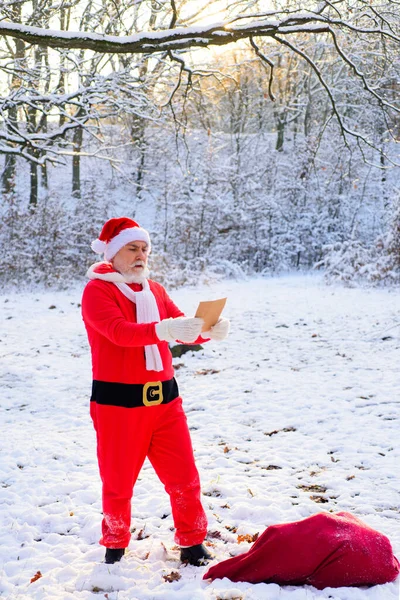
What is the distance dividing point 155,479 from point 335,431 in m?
1.79

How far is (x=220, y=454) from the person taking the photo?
4555 millimetres

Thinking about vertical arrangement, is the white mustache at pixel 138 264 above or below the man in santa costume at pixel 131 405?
above

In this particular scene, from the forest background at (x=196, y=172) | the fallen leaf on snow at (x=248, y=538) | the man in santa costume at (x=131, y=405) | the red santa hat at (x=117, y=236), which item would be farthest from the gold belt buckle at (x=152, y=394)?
the forest background at (x=196, y=172)

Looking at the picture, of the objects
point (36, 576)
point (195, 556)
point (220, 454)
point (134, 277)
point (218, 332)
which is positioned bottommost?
point (220, 454)

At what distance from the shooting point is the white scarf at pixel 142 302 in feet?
8.89

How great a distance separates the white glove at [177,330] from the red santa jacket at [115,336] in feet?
0.13

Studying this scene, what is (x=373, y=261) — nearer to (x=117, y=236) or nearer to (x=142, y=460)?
(x=117, y=236)

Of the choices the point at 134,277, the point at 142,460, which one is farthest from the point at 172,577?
the point at 134,277

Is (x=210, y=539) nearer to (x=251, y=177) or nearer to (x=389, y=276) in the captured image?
(x=389, y=276)

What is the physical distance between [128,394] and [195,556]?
96 cm

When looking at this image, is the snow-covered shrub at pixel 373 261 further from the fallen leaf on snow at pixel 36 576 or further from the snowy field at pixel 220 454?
the fallen leaf on snow at pixel 36 576

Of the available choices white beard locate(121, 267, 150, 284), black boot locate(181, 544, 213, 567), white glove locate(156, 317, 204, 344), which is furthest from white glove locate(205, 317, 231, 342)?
black boot locate(181, 544, 213, 567)

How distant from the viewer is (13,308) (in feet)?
36.6

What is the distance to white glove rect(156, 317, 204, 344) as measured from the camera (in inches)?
96.1
